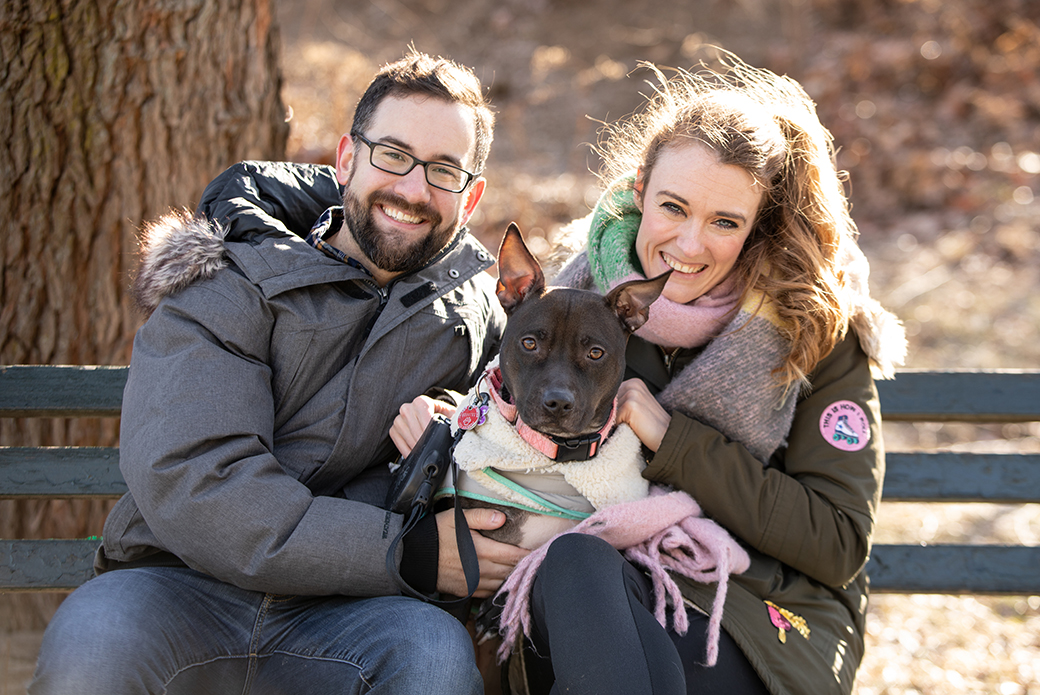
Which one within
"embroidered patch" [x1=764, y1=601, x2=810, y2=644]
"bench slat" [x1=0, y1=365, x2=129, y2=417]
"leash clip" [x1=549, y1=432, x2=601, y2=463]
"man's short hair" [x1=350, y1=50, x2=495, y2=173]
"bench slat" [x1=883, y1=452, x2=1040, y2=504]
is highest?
"man's short hair" [x1=350, y1=50, x2=495, y2=173]

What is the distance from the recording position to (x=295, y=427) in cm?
288

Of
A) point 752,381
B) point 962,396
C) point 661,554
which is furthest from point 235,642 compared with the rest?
point 962,396

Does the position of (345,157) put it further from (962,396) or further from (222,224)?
(962,396)

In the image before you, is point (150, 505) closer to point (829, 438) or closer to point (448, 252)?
point (448, 252)

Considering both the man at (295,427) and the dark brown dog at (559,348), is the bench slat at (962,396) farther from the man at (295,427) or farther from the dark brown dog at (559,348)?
the man at (295,427)

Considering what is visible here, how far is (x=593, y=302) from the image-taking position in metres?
2.90

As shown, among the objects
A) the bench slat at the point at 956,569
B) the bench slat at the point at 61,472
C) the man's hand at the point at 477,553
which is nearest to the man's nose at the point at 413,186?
the man's hand at the point at 477,553

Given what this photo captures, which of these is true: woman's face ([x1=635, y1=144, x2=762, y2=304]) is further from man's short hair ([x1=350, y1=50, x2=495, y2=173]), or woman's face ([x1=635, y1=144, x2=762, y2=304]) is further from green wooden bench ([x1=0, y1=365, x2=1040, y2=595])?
green wooden bench ([x1=0, y1=365, x2=1040, y2=595])

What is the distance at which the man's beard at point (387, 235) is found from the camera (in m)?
3.00

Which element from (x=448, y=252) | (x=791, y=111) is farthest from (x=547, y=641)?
(x=791, y=111)

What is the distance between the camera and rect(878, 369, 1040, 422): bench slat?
350 cm

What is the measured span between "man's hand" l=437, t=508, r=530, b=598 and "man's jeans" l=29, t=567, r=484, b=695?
191mm

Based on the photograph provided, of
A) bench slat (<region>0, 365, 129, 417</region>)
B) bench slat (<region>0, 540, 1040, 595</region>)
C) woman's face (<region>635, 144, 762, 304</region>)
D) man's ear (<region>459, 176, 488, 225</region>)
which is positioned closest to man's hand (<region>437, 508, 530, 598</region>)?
woman's face (<region>635, 144, 762, 304</region>)

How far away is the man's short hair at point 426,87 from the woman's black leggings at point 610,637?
5.16 feet
